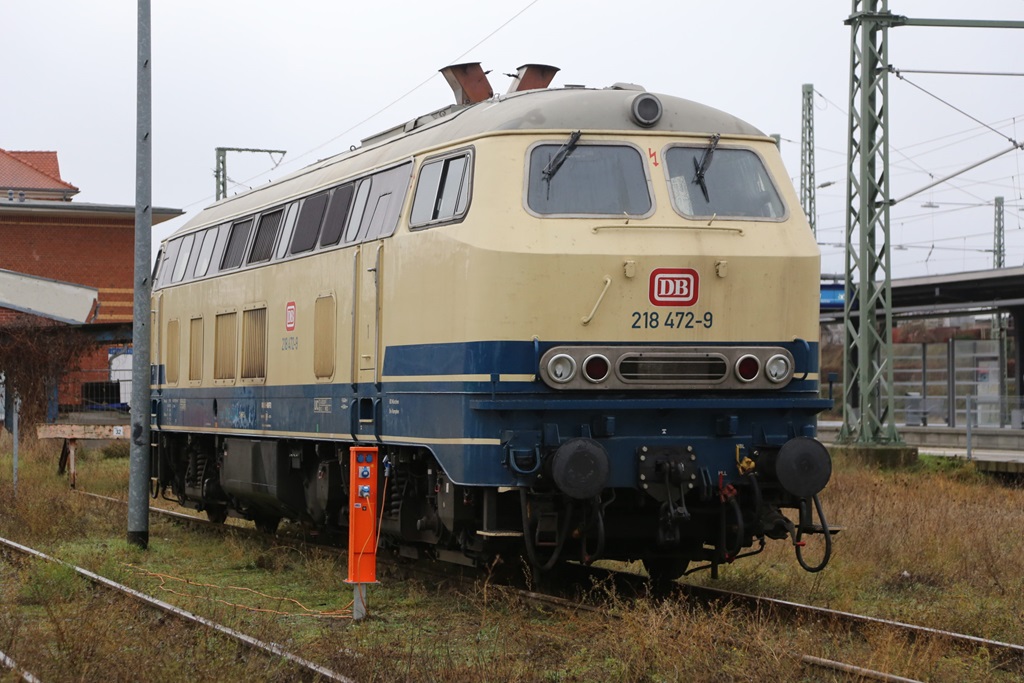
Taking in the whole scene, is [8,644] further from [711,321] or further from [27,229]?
[27,229]

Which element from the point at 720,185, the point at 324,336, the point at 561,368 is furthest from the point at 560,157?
the point at 324,336

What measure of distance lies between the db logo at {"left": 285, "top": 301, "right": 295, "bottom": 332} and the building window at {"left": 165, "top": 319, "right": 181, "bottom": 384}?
12.7 ft

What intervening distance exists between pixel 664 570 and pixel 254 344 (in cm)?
500

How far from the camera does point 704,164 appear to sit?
10055 mm

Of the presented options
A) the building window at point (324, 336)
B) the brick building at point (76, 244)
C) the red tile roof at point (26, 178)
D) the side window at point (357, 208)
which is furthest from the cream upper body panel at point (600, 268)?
the red tile roof at point (26, 178)

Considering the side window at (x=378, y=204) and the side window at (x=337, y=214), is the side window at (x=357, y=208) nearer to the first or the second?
the side window at (x=378, y=204)

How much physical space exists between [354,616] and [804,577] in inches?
159

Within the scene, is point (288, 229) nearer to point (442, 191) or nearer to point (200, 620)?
point (442, 191)

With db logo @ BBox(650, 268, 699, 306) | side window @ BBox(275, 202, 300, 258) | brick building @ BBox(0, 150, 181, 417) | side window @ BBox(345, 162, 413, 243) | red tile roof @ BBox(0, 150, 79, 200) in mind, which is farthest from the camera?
red tile roof @ BBox(0, 150, 79, 200)

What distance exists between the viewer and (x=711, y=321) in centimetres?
962

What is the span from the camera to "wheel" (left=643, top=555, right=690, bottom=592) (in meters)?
10.8

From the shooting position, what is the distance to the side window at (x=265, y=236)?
1347 cm

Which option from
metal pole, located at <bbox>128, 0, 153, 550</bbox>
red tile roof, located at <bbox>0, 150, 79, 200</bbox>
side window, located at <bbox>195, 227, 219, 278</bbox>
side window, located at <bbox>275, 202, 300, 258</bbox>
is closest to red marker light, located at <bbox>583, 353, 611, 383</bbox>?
side window, located at <bbox>275, 202, 300, 258</bbox>

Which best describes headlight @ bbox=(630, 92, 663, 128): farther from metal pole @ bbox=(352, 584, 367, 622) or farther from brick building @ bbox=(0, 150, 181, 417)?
brick building @ bbox=(0, 150, 181, 417)
